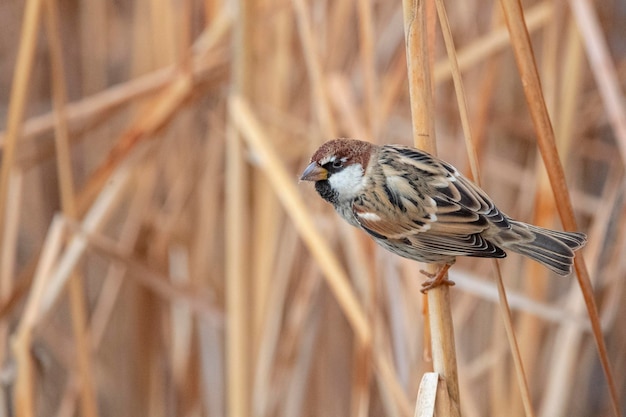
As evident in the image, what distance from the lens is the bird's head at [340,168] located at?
131 centimetres

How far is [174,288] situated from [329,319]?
1.79ft

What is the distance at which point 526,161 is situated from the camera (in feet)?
8.05

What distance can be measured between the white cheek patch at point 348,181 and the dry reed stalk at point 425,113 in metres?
0.31

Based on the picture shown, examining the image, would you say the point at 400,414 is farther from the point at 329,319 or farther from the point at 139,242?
the point at 139,242

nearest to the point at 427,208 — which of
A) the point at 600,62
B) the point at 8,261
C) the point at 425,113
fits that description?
the point at 425,113

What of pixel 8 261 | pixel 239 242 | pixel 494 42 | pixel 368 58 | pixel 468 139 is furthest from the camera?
pixel 8 261

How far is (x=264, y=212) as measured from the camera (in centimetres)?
185

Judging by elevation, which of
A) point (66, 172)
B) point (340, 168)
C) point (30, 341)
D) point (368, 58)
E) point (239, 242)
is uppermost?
point (368, 58)

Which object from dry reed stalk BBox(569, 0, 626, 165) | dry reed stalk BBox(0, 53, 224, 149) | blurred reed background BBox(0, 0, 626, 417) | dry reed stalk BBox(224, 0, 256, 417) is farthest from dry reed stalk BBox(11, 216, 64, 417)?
dry reed stalk BBox(569, 0, 626, 165)

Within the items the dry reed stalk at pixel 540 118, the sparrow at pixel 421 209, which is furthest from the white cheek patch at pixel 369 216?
the dry reed stalk at pixel 540 118

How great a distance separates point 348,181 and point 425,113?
37 cm

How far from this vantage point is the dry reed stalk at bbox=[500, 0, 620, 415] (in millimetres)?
1011

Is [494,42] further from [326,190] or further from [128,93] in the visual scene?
[128,93]

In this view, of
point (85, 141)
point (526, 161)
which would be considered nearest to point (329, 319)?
point (526, 161)
